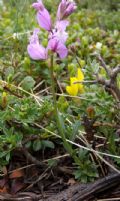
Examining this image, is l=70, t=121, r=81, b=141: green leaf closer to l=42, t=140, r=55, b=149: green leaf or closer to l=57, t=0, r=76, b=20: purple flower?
l=42, t=140, r=55, b=149: green leaf

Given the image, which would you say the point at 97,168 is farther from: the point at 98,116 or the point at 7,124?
the point at 7,124

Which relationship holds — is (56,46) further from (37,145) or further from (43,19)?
(37,145)

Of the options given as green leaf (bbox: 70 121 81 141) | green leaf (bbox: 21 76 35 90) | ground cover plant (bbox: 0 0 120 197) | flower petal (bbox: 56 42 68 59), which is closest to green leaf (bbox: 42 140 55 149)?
ground cover plant (bbox: 0 0 120 197)

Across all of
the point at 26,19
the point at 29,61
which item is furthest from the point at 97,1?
the point at 29,61

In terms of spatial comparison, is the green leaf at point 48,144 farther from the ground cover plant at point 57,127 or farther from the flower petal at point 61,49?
the flower petal at point 61,49

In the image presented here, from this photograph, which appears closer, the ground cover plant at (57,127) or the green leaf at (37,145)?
the ground cover plant at (57,127)

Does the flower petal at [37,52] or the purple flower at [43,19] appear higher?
the purple flower at [43,19]

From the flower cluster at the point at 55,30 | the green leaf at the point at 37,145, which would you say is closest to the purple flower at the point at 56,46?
the flower cluster at the point at 55,30

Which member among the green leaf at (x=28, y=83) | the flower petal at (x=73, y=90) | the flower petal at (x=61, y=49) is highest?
the flower petal at (x=61, y=49)
